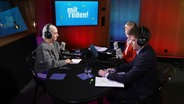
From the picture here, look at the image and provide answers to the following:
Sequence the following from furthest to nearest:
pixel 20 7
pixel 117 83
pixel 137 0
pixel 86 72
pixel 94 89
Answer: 1. pixel 137 0
2. pixel 20 7
3. pixel 86 72
4. pixel 117 83
5. pixel 94 89

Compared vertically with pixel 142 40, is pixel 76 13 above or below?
above

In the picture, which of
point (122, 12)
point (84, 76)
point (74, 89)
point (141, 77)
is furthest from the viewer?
point (122, 12)

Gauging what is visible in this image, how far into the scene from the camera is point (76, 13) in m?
3.94

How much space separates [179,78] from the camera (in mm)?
3758

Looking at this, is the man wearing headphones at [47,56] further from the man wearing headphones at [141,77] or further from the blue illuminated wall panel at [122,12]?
the blue illuminated wall panel at [122,12]

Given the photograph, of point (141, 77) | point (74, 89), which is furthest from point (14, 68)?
point (141, 77)

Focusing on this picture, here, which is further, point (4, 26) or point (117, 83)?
point (4, 26)

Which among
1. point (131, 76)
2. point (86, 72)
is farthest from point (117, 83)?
point (86, 72)

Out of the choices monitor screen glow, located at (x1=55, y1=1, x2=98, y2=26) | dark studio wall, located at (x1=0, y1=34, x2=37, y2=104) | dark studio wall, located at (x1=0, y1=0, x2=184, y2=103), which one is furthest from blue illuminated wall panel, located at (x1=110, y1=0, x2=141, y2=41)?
dark studio wall, located at (x1=0, y1=34, x2=37, y2=104)

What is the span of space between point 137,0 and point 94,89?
453 centimetres

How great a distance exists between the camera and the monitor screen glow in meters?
3.80

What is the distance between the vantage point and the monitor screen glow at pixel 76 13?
3.80m

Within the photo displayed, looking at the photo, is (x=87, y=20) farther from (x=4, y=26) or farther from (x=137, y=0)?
(x=137, y=0)

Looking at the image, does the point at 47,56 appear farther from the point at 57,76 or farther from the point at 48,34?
the point at 57,76
